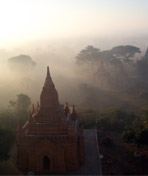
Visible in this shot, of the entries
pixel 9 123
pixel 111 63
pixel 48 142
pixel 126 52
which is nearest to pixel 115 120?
pixel 48 142

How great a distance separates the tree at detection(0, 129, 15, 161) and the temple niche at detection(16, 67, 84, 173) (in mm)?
948

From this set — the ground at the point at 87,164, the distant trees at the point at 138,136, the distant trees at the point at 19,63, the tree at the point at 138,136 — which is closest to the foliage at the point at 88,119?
the ground at the point at 87,164

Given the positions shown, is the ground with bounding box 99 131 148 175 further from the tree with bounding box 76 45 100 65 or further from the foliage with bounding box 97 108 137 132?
the tree with bounding box 76 45 100 65

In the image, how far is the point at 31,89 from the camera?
40156 mm

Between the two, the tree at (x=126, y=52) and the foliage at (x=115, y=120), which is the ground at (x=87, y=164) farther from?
the tree at (x=126, y=52)

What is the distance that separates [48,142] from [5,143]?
3350mm

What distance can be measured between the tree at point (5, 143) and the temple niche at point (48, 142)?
0.95 meters

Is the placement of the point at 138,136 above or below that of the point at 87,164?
above

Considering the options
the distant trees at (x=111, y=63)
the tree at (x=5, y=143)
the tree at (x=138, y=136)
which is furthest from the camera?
the distant trees at (x=111, y=63)

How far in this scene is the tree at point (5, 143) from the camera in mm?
14391

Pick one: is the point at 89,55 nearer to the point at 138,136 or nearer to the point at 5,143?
the point at 138,136

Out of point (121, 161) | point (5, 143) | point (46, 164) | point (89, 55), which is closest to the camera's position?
point (46, 164)

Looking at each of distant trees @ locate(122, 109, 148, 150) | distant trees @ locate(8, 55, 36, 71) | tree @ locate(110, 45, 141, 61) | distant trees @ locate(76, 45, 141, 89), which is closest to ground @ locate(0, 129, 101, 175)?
distant trees @ locate(122, 109, 148, 150)

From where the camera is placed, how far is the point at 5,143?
49.6 feet
